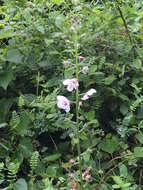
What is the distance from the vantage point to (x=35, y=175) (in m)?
1.19

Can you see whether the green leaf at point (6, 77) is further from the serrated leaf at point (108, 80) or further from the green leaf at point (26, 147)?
the serrated leaf at point (108, 80)

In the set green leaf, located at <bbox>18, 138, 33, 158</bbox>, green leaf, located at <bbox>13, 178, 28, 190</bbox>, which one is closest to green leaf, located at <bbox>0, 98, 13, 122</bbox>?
green leaf, located at <bbox>18, 138, 33, 158</bbox>

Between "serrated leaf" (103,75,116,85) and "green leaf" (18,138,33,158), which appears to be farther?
"serrated leaf" (103,75,116,85)

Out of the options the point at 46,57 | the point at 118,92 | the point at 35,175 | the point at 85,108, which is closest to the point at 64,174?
the point at 35,175

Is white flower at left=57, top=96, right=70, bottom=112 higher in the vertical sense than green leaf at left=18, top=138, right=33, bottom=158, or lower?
higher

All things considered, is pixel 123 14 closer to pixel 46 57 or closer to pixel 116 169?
pixel 46 57

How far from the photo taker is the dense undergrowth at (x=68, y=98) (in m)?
1.29

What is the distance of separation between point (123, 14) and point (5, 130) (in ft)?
2.92

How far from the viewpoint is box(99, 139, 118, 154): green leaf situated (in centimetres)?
132

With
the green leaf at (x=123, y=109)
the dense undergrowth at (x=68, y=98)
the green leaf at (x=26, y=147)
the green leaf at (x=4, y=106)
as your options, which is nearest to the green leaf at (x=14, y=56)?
the dense undergrowth at (x=68, y=98)

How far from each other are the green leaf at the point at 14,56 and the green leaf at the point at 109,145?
579mm

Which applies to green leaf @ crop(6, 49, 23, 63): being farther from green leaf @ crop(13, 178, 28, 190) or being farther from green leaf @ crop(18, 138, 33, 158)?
green leaf @ crop(13, 178, 28, 190)

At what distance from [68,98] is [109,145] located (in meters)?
0.31

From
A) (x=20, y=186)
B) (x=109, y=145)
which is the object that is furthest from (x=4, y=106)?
(x=109, y=145)
